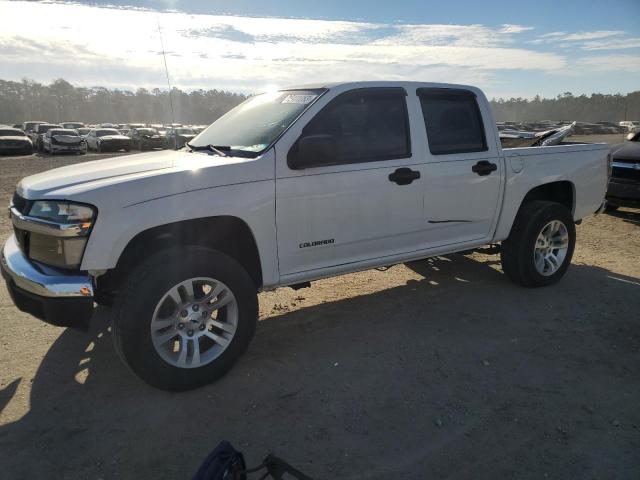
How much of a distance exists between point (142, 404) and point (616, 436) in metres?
2.86

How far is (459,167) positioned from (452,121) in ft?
1.54

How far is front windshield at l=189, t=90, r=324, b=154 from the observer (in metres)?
3.66

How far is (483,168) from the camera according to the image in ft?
14.7

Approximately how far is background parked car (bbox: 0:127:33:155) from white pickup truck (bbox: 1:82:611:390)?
85.8 feet

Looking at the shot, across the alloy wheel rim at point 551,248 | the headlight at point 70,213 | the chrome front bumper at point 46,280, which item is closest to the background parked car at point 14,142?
the chrome front bumper at point 46,280

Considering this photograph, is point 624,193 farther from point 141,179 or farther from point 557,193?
point 141,179

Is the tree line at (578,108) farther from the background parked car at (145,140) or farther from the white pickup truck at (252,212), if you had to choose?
the white pickup truck at (252,212)

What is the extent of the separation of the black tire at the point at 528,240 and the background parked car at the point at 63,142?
26.9 m

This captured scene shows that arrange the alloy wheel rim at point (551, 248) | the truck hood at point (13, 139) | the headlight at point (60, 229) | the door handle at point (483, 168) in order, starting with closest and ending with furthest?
the headlight at point (60, 229)
the door handle at point (483, 168)
the alloy wheel rim at point (551, 248)
the truck hood at point (13, 139)

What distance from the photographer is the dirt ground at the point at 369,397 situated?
2.60 meters

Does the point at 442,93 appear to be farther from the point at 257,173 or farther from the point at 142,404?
the point at 142,404

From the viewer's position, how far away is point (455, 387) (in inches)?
130

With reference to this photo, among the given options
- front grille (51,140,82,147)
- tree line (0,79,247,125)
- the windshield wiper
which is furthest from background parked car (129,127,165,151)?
tree line (0,79,247,125)

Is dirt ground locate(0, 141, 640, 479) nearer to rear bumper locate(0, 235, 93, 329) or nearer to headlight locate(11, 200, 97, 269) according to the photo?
rear bumper locate(0, 235, 93, 329)
